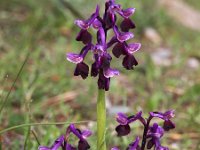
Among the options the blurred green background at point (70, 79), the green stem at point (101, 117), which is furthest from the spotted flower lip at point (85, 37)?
the blurred green background at point (70, 79)

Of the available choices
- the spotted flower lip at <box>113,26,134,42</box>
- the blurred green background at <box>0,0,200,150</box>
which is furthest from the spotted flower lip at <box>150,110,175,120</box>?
the blurred green background at <box>0,0,200,150</box>

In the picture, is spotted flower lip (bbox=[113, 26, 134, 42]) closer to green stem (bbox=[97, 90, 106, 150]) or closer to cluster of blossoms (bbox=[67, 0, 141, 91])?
cluster of blossoms (bbox=[67, 0, 141, 91])

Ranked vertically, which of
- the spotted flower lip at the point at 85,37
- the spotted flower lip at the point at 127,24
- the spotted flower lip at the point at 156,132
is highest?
the spotted flower lip at the point at 127,24

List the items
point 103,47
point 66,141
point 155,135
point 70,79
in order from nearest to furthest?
point 103,47, point 66,141, point 155,135, point 70,79

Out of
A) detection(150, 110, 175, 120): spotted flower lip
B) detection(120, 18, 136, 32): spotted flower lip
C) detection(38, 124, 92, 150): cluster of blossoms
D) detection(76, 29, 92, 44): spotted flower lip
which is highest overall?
detection(120, 18, 136, 32): spotted flower lip

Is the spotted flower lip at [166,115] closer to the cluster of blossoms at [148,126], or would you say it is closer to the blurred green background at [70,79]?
the cluster of blossoms at [148,126]

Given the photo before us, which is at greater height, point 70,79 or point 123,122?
point 70,79

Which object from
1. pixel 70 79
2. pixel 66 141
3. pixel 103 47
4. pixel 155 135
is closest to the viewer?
pixel 103 47

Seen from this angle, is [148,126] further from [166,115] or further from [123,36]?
[123,36]

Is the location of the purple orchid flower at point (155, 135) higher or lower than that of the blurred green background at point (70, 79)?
lower

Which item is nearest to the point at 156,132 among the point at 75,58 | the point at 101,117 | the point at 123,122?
the point at 123,122
